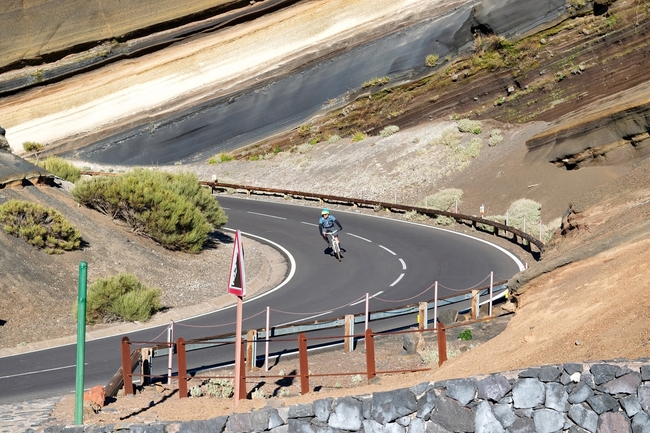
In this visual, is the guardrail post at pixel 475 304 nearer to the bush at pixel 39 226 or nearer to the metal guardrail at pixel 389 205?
the metal guardrail at pixel 389 205

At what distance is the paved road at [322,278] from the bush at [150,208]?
347cm

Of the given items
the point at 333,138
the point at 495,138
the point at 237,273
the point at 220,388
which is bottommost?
the point at 220,388

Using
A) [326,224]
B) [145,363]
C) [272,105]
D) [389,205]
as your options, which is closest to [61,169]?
[389,205]

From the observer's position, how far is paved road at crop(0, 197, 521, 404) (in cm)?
1606

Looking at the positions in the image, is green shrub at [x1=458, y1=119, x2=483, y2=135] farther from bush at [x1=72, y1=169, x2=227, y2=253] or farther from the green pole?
the green pole

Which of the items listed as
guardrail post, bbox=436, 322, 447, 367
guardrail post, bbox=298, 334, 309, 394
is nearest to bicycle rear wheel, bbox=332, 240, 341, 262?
guardrail post, bbox=436, 322, 447, 367

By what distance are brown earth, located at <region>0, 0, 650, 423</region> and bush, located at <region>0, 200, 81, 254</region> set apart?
48 cm

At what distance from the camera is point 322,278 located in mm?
24750

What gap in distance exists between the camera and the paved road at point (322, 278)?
16062 mm

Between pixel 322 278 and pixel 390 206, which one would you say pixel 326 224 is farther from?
pixel 390 206

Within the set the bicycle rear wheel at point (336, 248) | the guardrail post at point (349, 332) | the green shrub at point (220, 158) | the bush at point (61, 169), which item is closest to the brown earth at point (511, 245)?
the guardrail post at point (349, 332)

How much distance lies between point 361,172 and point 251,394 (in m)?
31.3

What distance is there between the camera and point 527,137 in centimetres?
4084

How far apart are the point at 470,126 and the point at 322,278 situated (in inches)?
865
